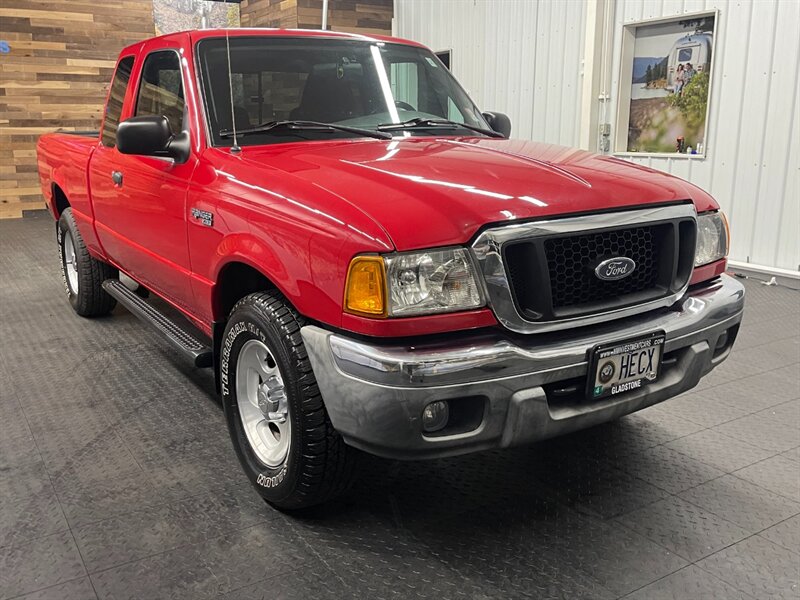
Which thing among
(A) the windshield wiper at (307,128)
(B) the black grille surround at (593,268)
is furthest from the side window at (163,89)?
(B) the black grille surround at (593,268)

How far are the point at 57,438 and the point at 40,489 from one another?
1.58ft

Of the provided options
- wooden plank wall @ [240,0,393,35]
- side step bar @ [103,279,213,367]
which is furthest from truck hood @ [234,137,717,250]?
wooden plank wall @ [240,0,393,35]

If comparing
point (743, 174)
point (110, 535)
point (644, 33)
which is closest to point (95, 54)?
point (644, 33)

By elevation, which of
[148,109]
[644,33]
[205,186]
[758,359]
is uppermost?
[644,33]

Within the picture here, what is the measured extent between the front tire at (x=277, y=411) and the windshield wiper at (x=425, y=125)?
3.56 feet

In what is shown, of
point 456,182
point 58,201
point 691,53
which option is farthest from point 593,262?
point 691,53

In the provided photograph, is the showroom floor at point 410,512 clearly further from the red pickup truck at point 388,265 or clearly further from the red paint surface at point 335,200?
the red paint surface at point 335,200

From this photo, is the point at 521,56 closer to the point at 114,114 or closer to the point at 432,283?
the point at 114,114

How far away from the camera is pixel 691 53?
6660mm

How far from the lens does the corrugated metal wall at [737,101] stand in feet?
19.6

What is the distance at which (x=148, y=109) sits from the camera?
364cm

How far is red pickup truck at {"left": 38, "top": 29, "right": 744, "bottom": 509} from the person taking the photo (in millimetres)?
2010

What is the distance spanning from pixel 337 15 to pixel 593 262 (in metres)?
9.49

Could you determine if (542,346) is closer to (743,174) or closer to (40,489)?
(40,489)
